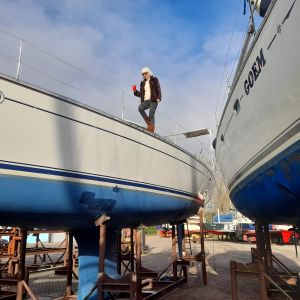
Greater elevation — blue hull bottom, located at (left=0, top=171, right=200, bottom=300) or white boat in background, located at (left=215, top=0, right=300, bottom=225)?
white boat in background, located at (left=215, top=0, right=300, bottom=225)

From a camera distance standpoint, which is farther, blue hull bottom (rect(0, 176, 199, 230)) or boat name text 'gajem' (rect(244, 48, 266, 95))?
blue hull bottom (rect(0, 176, 199, 230))

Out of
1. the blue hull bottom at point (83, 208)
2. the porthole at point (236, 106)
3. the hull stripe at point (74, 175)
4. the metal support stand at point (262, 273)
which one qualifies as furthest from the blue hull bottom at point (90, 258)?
the porthole at point (236, 106)

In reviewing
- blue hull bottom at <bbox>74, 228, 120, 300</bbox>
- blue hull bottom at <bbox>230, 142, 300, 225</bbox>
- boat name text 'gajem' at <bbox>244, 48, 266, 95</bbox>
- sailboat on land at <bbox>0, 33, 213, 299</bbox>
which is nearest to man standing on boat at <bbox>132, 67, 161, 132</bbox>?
sailboat on land at <bbox>0, 33, 213, 299</bbox>

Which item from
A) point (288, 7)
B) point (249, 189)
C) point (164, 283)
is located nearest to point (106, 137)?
point (249, 189)

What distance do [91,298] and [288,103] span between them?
4.02 m

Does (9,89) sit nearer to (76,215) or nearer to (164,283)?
(76,215)

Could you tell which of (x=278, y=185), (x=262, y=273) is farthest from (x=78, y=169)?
(x=262, y=273)

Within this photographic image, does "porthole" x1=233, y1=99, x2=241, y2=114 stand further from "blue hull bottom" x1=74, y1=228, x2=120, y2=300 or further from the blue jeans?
"blue hull bottom" x1=74, y1=228, x2=120, y2=300

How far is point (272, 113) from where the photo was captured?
3.01 metres

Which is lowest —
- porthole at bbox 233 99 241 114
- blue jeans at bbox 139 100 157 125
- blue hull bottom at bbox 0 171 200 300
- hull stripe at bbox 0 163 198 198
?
blue hull bottom at bbox 0 171 200 300

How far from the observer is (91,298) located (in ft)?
16.5

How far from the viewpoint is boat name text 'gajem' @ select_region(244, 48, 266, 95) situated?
315 cm

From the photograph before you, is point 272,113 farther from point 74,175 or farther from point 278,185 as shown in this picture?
point 74,175

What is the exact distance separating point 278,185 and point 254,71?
115 cm
